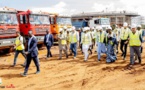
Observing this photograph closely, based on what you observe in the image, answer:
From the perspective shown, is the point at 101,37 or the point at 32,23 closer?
the point at 101,37

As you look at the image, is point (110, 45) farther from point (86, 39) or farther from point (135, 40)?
point (135, 40)

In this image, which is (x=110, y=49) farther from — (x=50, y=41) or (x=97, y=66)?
(x=50, y=41)

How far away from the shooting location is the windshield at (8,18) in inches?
575

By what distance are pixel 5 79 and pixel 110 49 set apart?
5030 mm

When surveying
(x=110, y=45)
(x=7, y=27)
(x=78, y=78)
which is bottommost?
(x=78, y=78)

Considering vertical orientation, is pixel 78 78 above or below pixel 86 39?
below

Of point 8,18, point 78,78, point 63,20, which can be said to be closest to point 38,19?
point 8,18

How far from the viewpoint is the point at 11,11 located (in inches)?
604

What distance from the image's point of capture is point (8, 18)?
1509 cm

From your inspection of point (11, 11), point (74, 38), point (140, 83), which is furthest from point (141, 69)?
point (11, 11)

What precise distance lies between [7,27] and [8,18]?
61cm

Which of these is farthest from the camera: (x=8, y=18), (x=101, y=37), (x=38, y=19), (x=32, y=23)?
(x=38, y=19)

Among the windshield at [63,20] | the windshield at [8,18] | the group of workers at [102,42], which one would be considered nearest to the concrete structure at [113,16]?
the windshield at [63,20]

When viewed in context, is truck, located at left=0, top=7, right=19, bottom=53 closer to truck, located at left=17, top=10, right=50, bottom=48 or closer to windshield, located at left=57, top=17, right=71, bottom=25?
truck, located at left=17, top=10, right=50, bottom=48
